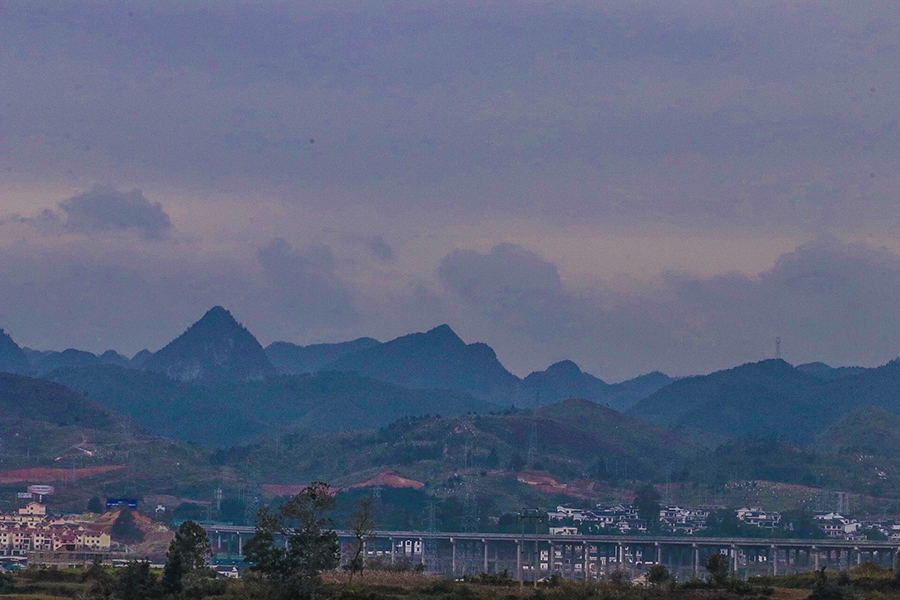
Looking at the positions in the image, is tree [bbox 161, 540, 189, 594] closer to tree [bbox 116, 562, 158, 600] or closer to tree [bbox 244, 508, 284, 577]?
tree [bbox 116, 562, 158, 600]

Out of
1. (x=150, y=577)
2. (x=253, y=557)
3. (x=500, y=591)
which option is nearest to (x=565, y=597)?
(x=500, y=591)

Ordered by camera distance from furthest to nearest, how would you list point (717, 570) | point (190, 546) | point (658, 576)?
point (190, 546) → point (658, 576) → point (717, 570)

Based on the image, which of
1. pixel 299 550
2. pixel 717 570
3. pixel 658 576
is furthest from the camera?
pixel 658 576

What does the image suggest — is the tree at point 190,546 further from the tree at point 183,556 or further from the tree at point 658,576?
the tree at point 658,576

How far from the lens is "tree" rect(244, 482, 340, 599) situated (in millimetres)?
66625

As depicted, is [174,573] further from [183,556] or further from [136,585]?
[136,585]

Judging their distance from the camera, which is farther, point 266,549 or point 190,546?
point 190,546

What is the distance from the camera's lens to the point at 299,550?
68.4 meters

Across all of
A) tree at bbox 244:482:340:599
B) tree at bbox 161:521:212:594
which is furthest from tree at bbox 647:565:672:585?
tree at bbox 161:521:212:594

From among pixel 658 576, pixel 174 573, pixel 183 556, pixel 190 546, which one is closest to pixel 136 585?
pixel 174 573

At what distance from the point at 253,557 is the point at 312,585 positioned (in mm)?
6461

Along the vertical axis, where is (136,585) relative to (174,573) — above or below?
below

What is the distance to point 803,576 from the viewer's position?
231 feet

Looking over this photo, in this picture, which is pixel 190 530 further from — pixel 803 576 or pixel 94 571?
pixel 803 576
